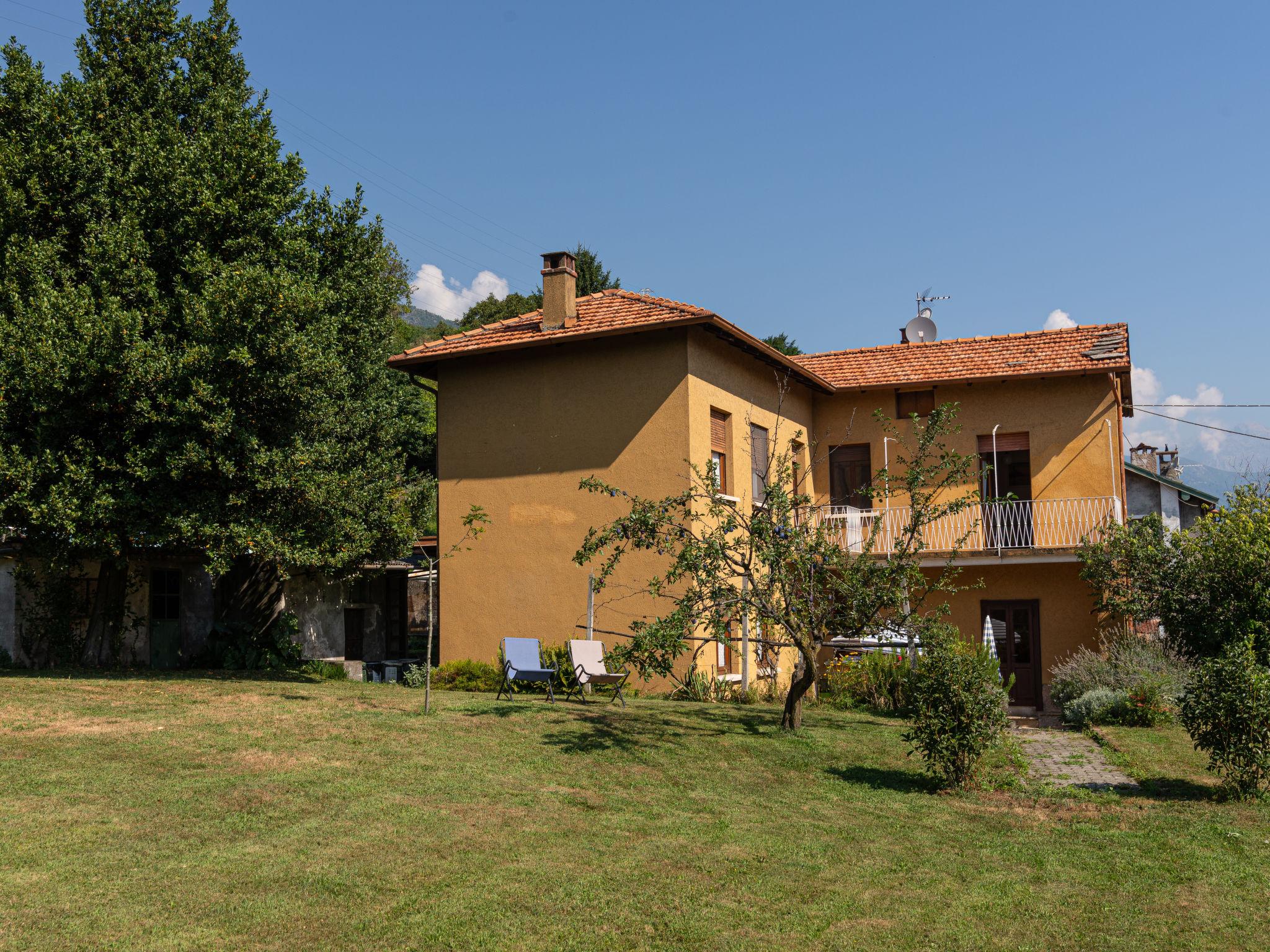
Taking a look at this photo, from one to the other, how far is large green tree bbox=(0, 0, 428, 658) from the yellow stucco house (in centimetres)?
181

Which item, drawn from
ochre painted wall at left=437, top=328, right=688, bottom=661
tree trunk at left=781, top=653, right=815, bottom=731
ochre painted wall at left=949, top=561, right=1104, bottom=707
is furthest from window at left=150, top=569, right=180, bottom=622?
ochre painted wall at left=949, top=561, right=1104, bottom=707

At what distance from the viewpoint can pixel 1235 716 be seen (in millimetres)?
9445

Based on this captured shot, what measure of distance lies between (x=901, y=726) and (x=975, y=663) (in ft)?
12.4

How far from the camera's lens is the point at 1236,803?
30.8ft

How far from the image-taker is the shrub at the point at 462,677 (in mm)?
16953

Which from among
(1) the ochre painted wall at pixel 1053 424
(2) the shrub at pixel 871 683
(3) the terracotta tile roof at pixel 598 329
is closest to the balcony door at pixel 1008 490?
(1) the ochre painted wall at pixel 1053 424

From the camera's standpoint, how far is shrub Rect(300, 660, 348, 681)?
19.2 meters

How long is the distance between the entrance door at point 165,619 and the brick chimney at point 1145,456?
32585 millimetres

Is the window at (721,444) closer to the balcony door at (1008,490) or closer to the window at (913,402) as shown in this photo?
the window at (913,402)

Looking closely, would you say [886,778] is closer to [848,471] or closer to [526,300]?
[848,471]

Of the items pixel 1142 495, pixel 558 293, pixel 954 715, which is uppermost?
pixel 558 293

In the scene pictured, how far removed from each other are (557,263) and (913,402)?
792 centimetres

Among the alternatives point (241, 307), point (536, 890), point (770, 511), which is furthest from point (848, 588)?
point (241, 307)

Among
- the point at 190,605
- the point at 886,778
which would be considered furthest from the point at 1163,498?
A: the point at 190,605
